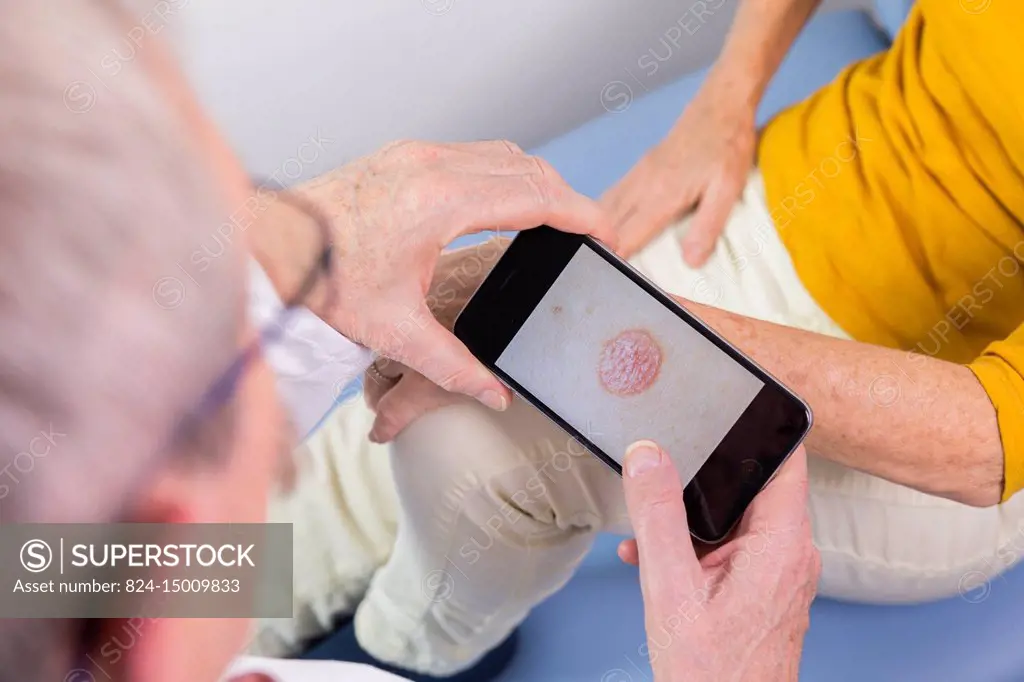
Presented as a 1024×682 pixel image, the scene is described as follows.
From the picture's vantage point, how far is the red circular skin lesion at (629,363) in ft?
1.64

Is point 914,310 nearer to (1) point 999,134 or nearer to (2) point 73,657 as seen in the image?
(1) point 999,134

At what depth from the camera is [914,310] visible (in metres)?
0.63

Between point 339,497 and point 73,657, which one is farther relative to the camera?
point 339,497

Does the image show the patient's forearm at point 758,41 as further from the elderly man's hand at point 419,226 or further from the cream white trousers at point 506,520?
the elderly man's hand at point 419,226

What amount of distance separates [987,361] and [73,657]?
1.80ft

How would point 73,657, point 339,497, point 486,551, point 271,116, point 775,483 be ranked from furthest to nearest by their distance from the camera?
point 271,116 < point 339,497 < point 486,551 < point 775,483 < point 73,657

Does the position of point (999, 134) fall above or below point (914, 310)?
above

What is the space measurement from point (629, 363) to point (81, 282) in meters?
0.31

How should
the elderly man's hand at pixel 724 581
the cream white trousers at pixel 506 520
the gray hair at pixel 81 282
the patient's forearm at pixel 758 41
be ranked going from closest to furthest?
the gray hair at pixel 81 282, the elderly man's hand at pixel 724 581, the cream white trousers at pixel 506 520, the patient's forearm at pixel 758 41

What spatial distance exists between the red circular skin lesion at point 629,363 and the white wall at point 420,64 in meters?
0.48

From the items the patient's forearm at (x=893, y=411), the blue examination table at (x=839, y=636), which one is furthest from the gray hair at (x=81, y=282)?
the blue examination table at (x=839, y=636)

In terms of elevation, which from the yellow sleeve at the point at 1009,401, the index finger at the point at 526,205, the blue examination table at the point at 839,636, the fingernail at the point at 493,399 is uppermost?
the yellow sleeve at the point at 1009,401

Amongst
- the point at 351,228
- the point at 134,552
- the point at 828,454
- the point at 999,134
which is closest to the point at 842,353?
the point at 828,454

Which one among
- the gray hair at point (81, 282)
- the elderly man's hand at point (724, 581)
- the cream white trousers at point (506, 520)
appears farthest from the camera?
the cream white trousers at point (506, 520)
